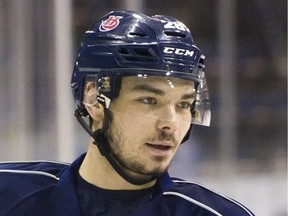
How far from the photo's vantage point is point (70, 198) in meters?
1.47

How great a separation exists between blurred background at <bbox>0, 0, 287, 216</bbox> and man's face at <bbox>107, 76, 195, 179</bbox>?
133cm

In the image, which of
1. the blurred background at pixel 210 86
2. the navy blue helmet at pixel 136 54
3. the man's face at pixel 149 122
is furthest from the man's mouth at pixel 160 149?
the blurred background at pixel 210 86

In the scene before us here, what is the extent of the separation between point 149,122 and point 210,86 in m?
1.90

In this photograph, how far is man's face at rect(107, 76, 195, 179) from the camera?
1.39 meters

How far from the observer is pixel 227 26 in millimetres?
3332

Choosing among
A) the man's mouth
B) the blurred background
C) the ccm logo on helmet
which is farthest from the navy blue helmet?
the blurred background

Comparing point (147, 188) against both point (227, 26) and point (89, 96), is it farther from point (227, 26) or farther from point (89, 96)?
point (227, 26)

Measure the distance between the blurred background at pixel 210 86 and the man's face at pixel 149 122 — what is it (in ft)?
4.35

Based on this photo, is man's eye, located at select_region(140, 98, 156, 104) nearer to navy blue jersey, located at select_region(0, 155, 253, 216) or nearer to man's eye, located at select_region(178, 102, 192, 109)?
man's eye, located at select_region(178, 102, 192, 109)

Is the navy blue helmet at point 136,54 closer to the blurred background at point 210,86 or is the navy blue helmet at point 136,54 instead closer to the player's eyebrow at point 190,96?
the player's eyebrow at point 190,96

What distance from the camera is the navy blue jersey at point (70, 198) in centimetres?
147

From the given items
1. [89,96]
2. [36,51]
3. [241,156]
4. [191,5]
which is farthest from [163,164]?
[241,156]

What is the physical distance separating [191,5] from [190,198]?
5.73 feet

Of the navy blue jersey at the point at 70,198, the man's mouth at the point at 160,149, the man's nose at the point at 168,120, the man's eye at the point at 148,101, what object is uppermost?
the man's eye at the point at 148,101
